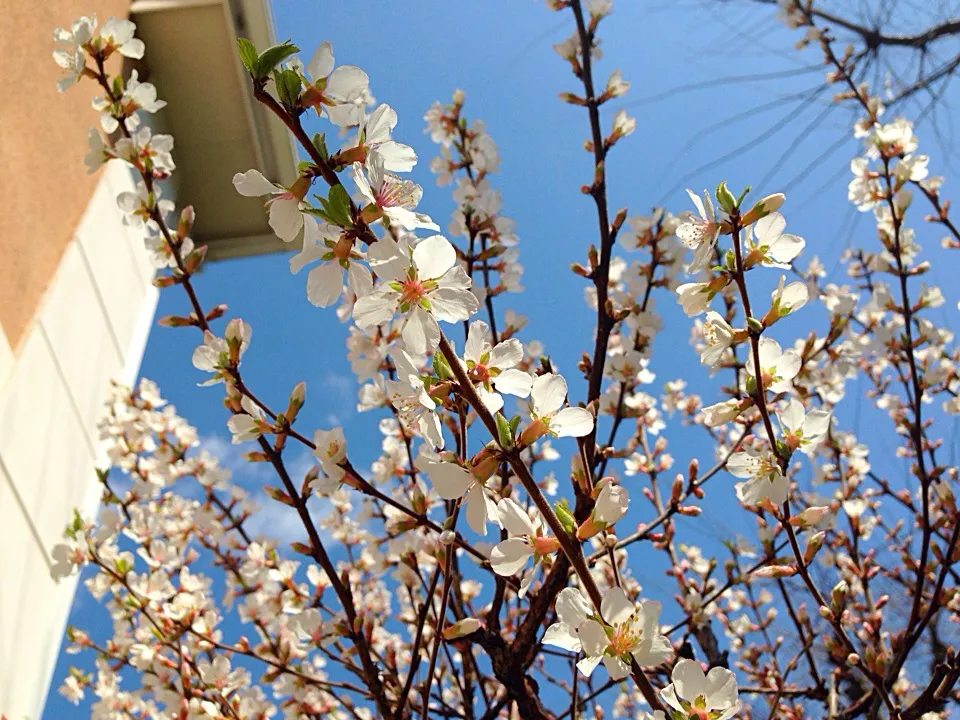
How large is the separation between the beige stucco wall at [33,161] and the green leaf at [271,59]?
8.25 feet

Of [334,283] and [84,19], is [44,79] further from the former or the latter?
[334,283]

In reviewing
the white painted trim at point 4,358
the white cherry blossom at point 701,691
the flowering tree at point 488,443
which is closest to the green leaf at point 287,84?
the flowering tree at point 488,443

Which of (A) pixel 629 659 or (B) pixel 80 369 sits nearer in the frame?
(A) pixel 629 659

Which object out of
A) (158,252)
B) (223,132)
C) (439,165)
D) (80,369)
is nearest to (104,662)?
(80,369)

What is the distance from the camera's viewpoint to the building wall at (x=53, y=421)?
8.63ft

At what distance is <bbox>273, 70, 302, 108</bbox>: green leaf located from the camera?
0.74 m

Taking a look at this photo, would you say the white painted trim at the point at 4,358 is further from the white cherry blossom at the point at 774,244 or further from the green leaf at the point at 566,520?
the white cherry blossom at the point at 774,244

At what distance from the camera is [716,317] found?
3.45ft

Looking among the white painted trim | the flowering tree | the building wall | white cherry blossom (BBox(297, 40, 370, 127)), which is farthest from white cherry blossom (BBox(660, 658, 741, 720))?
the white painted trim

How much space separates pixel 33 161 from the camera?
10.3ft

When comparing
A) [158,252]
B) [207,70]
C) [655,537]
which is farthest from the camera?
[207,70]

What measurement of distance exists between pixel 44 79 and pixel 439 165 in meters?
2.40

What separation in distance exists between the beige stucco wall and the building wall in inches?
2.4

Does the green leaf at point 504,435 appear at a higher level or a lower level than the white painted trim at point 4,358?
lower
